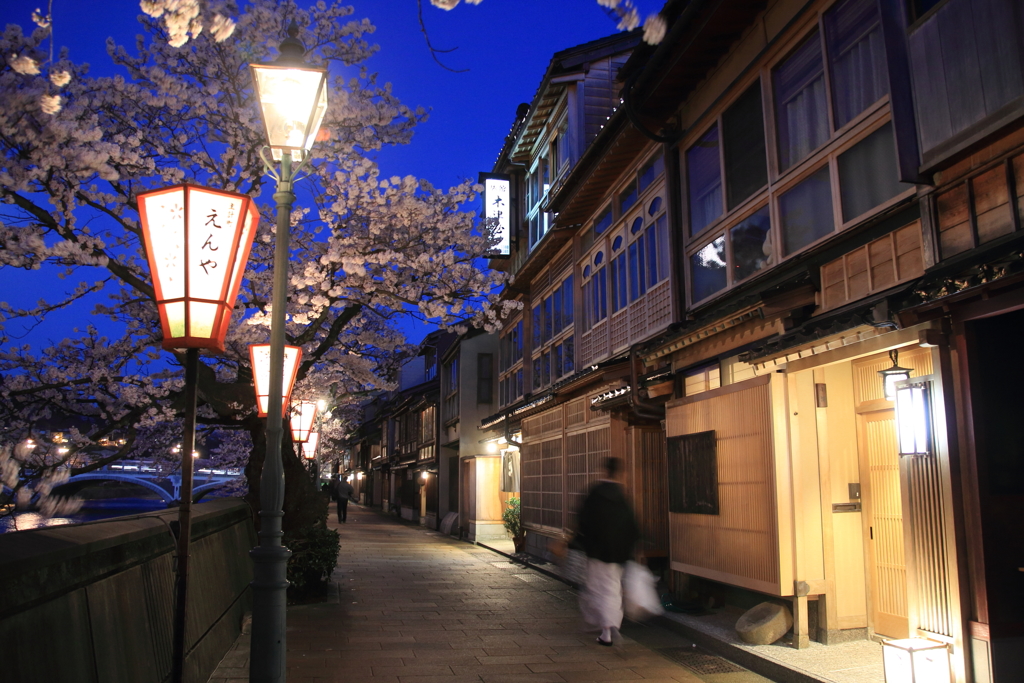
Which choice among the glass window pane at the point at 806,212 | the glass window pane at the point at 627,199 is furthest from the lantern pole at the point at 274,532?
the glass window pane at the point at 627,199

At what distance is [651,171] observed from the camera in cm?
1398

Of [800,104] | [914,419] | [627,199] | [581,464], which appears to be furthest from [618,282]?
[914,419]

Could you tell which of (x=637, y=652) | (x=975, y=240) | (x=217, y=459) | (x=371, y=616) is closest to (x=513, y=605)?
(x=371, y=616)

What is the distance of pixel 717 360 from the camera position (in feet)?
36.3

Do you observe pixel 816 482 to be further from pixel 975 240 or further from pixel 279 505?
pixel 279 505

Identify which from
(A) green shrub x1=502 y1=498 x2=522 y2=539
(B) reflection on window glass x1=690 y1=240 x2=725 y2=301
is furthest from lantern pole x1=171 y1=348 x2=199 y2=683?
(A) green shrub x1=502 y1=498 x2=522 y2=539

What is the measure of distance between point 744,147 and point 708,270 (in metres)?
1.91

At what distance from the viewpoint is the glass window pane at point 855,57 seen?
783 centimetres

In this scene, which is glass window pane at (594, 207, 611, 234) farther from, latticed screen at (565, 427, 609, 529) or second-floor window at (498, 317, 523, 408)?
second-floor window at (498, 317, 523, 408)

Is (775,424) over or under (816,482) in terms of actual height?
over

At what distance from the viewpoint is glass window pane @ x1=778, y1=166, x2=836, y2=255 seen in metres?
8.68

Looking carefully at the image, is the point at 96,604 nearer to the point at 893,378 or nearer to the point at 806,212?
the point at 893,378

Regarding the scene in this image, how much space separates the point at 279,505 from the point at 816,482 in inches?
243

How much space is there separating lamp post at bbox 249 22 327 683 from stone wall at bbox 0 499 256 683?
2.37 feet
